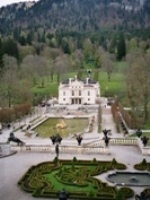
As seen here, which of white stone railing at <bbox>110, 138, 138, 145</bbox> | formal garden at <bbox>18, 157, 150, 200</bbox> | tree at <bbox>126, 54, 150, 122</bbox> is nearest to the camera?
formal garden at <bbox>18, 157, 150, 200</bbox>

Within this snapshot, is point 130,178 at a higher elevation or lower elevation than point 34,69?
lower

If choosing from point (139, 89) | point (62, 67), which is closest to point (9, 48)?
point (62, 67)

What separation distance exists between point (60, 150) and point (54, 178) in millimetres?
8652

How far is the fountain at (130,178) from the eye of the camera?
28.4 meters

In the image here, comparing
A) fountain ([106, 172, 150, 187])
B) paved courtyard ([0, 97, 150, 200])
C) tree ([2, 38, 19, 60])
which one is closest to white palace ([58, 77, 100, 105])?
tree ([2, 38, 19, 60])

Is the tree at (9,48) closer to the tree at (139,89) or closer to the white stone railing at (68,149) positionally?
the tree at (139,89)

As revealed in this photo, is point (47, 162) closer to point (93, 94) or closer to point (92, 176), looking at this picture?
point (92, 176)

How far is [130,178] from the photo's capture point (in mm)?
29875

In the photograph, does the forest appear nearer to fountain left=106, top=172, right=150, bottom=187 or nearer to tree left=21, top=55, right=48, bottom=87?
tree left=21, top=55, right=48, bottom=87

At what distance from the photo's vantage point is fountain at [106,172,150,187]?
2842 centimetres

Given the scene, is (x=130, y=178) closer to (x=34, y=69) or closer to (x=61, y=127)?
(x=61, y=127)

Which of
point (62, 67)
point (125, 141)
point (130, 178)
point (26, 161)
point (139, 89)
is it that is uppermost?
point (62, 67)

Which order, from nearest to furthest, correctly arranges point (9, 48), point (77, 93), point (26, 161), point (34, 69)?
1. point (26, 161)
2. point (77, 93)
3. point (34, 69)
4. point (9, 48)

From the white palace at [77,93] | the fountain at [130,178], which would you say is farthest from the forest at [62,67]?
the fountain at [130,178]
